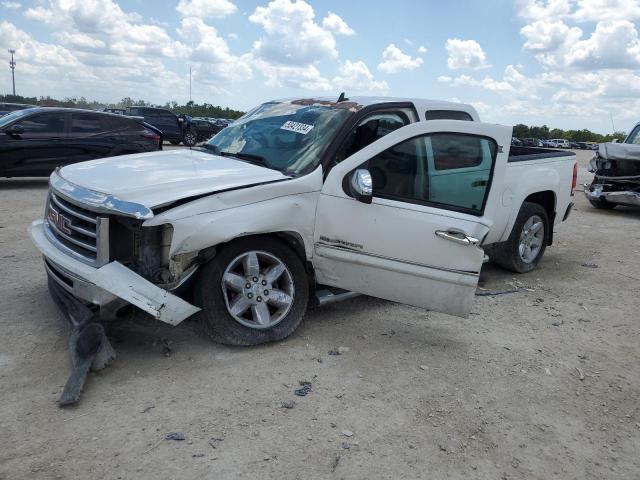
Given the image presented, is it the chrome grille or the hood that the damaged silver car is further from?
the chrome grille

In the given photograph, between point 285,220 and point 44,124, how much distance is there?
9.03 m

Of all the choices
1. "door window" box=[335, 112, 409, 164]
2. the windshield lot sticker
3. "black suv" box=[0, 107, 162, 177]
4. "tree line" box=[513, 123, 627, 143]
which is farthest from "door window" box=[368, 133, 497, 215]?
"tree line" box=[513, 123, 627, 143]

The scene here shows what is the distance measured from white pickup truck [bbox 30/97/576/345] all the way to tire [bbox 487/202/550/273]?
7.54 ft

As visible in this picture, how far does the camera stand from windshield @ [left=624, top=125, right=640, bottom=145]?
39.4 feet

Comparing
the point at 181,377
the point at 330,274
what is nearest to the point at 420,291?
the point at 330,274

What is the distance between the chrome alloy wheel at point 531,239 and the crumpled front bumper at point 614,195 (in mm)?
5714

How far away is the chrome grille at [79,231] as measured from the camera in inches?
138

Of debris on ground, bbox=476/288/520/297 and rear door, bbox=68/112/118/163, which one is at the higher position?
rear door, bbox=68/112/118/163

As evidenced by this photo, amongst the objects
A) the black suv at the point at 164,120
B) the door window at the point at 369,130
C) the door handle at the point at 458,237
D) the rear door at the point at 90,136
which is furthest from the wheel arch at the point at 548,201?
the black suv at the point at 164,120

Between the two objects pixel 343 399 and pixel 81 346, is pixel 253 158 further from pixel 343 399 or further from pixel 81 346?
pixel 343 399

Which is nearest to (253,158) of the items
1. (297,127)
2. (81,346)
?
(297,127)

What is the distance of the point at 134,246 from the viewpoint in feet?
11.9

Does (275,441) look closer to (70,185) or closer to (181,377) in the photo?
(181,377)

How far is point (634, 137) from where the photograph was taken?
1212cm
